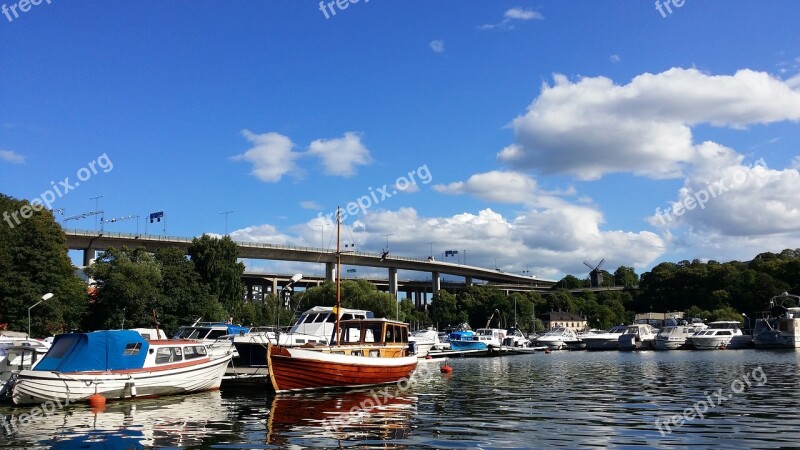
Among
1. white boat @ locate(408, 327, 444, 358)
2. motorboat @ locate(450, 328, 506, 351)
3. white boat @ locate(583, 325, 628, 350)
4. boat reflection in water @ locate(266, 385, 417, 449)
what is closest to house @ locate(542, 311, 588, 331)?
white boat @ locate(583, 325, 628, 350)

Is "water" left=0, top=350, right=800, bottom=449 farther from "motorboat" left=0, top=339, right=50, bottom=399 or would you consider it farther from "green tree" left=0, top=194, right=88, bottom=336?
"green tree" left=0, top=194, right=88, bottom=336

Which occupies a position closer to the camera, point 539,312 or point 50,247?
point 50,247

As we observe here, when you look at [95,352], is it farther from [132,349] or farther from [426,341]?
[426,341]

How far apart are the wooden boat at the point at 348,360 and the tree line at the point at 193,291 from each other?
736cm

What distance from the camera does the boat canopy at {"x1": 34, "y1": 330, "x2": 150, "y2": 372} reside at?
27109 mm

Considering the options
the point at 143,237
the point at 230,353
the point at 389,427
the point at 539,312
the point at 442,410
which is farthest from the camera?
the point at 539,312

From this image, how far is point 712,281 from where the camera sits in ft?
515

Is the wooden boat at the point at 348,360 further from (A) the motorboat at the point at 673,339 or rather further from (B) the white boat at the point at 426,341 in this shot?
(A) the motorboat at the point at 673,339

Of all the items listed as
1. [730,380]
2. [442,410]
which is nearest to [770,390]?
[730,380]

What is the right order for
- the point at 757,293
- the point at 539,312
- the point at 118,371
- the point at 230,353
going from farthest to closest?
the point at 539,312
the point at 757,293
the point at 230,353
the point at 118,371

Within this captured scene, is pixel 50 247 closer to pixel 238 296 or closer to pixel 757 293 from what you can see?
pixel 238 296


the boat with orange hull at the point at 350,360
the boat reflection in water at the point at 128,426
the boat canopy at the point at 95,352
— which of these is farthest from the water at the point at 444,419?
the boat canopy at the point at 95,352

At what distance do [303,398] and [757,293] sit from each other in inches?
5339

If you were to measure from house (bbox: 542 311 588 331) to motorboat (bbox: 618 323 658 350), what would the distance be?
233 feet
